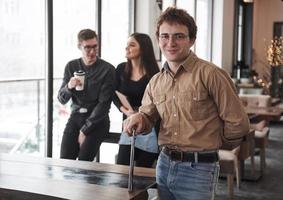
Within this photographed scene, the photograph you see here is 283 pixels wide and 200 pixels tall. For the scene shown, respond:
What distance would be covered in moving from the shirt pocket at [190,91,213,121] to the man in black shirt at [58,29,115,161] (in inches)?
57.8

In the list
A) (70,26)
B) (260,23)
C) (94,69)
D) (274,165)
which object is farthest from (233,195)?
(260,23)

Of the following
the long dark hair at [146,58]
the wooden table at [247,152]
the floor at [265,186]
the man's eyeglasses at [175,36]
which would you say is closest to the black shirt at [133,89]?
the long dark hair at [146,58]

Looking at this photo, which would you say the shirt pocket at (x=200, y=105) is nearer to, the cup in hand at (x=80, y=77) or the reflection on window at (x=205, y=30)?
the cup in hand at (x=80, y=77)

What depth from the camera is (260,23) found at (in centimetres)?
1253

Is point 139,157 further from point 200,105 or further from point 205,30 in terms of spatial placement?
point 205,30

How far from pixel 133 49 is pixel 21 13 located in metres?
1.30

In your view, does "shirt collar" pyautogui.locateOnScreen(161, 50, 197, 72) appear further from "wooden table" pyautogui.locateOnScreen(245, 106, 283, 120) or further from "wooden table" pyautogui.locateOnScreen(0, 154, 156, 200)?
"wooden table" pyautogui.locateOnScreen(245, 106, 283, 120)

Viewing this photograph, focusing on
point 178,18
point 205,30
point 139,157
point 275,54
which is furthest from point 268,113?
point 275,54

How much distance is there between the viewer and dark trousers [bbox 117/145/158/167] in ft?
10.3

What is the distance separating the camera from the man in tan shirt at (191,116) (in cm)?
198

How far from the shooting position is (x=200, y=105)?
6.53ft

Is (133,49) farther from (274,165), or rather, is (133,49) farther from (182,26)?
(274,165)

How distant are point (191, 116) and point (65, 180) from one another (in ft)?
2.24

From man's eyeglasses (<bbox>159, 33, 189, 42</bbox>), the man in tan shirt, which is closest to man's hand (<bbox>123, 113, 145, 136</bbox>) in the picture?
the man in tan shirt
